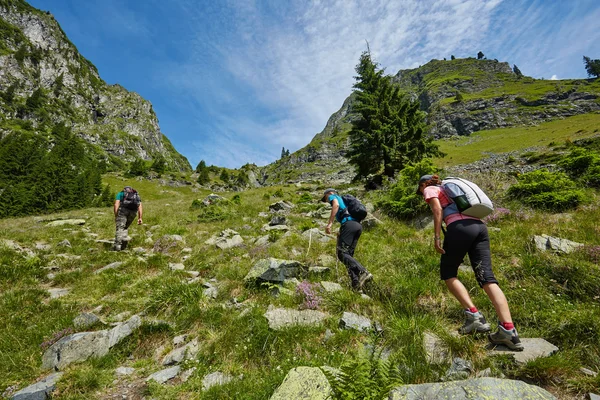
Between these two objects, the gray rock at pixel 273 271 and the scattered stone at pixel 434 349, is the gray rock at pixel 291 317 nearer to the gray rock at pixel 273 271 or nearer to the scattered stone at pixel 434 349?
the gray rock at pixel 273 271

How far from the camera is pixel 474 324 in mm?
3916

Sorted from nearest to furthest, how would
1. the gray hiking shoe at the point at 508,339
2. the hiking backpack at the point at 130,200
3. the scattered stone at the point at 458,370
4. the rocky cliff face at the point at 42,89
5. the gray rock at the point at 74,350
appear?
the scattered stone at the point at 458,370 → the gray hiking shoe at the point at 508,339 → the gray rock at the point at 74,350 → the hiking backpack at the point at 130,200 → the rocky cliff face at the point at 42,89

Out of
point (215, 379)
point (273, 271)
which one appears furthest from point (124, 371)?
point (273, 271)

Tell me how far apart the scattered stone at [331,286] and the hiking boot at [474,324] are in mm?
2393

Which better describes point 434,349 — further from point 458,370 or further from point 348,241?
point 348,241

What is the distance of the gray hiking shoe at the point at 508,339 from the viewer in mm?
3404

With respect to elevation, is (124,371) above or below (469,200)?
below

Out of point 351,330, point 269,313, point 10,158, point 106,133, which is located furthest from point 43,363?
point 106,133

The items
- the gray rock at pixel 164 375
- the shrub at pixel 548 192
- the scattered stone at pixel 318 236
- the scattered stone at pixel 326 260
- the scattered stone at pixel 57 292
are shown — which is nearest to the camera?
the gray rock at pixel 164 375

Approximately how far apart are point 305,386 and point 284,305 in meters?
2.62

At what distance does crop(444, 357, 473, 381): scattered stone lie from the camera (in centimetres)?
304

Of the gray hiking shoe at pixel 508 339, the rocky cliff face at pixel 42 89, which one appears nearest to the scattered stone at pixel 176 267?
the gray hiking shoe at pixel 508 339

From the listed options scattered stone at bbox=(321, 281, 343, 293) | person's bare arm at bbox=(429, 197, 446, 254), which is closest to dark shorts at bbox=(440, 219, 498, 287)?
person's bare arm at bbox=(429, 197, 446, 254)

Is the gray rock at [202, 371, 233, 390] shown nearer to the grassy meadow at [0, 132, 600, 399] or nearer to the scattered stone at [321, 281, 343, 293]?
the grassy meadow at [0, 132, 600, 399]
